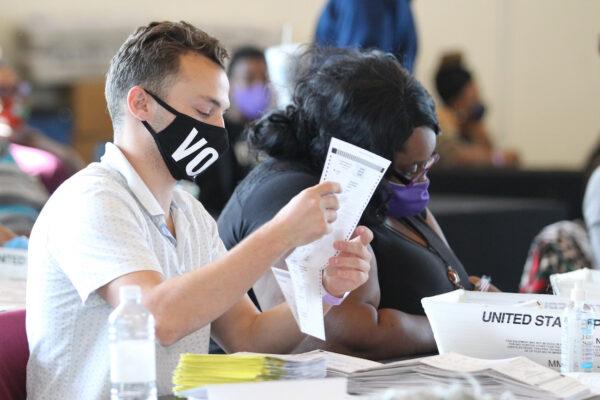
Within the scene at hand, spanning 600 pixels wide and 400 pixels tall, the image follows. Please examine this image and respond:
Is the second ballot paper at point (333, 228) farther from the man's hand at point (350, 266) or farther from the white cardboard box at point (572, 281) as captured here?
the white cardboard box at point (572, 281)

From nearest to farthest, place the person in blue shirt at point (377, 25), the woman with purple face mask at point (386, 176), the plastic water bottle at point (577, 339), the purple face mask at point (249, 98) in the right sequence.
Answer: the plastic water bottle at point (577, 339) < the woman with purple face mask at point (386, 176) < the person in blue shirt at point (377, 25) < the purple face mask at point (249, 98)

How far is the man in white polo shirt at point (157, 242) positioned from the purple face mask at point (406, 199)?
478 millimetres

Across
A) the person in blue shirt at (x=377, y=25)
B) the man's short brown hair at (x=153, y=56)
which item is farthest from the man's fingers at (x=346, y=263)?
the person in blue shirt at (x=377, y=25)

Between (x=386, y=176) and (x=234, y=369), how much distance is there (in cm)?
93

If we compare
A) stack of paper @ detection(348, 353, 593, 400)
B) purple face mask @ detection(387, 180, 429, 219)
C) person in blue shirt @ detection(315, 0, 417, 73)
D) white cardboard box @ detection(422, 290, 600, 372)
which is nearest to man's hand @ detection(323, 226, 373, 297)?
white cardboard box @ detection(422, 290, 600, 372)

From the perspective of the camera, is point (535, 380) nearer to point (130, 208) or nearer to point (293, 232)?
point (293, 232)

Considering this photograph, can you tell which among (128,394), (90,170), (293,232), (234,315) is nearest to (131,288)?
(128,394)

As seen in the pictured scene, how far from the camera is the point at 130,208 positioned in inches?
71.7

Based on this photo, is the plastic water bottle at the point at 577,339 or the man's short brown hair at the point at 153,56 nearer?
the plastic water bottle at the point at 577,339

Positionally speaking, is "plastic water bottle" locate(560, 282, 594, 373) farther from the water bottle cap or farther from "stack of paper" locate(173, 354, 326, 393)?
the water bottle cap

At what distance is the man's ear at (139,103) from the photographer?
190 centimetres

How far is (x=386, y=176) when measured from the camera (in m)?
2.40

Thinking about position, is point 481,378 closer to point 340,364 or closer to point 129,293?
point 340,364

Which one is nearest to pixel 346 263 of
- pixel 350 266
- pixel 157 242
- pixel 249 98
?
pixel 350 266
